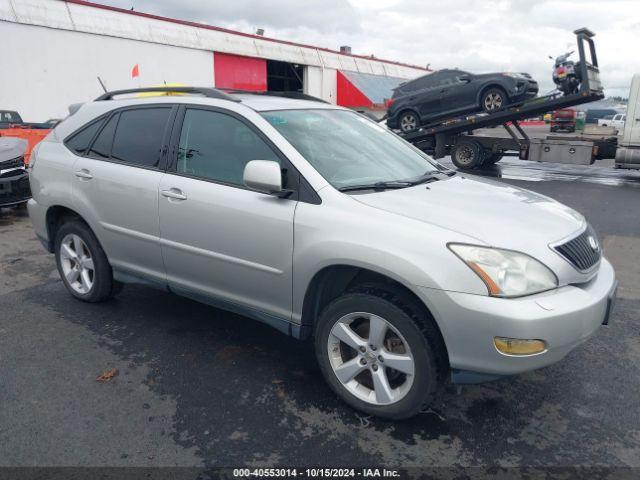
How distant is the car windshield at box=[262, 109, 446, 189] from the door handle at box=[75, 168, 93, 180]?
1.59 m

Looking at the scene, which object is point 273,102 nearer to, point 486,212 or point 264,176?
point 264,176

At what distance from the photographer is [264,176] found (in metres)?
2.84

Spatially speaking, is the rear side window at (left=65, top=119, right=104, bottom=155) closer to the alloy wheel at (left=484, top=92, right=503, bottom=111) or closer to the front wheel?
A: the alloy wheel at (left=484, top=92, right=503, bottom=111)

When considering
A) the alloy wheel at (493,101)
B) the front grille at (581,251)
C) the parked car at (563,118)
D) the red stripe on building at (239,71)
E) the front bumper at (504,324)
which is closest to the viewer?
the front bumper at (504,324)

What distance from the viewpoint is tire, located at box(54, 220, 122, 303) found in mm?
4129

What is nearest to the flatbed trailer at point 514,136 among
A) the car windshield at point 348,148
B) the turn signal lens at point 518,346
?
the car windshield at point 348,148

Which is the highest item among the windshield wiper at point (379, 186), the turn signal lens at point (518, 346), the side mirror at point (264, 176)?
the side mirror at point (264, 176)

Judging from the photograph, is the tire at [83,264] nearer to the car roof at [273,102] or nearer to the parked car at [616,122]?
the car roof at [273,102]

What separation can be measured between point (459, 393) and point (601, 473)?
0.84 metres

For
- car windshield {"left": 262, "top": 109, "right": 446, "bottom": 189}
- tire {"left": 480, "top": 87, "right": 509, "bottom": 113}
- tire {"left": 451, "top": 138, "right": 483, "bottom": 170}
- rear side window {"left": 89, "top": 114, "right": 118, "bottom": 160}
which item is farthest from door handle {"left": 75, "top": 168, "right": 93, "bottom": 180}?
tire {"left": 451, "top": 138, "right": 483, "bottom": 170}

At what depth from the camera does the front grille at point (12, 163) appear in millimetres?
7429

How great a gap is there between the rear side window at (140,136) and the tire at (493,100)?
Result: 10920mm

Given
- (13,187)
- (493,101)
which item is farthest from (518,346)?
(493,101)

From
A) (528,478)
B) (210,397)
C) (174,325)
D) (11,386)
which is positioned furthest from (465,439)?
(11,386)
